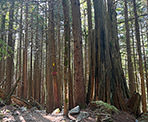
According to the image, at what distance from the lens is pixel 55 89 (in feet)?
36.4

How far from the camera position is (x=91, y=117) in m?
5.73

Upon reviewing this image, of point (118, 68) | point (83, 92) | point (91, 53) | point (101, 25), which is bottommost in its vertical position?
point (83, 92)

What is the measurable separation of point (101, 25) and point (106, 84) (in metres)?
2.96

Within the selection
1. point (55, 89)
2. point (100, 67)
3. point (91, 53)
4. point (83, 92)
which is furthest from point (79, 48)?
point (55, 89)

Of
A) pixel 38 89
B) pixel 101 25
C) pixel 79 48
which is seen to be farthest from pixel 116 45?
pixel 38 89

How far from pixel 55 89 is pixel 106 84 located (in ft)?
16.1

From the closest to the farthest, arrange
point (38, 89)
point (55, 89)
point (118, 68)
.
→ point (118, 68) < point (55, 89) < point (38, 89)

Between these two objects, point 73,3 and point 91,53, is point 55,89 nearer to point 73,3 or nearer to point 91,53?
point 91,53

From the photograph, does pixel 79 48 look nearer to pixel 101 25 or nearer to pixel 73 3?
pixel 101 25

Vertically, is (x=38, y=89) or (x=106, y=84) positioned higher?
(x=106, y=84)

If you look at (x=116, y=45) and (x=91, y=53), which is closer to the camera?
(x=91, y=53)

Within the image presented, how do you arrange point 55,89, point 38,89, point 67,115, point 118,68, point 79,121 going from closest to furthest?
point 79,121
point 67,115
point 118,68
point 55,89
point 38,89

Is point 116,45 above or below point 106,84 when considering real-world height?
above

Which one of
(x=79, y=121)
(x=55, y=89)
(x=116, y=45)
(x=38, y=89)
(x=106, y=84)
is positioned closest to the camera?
(x=79, y=121)
